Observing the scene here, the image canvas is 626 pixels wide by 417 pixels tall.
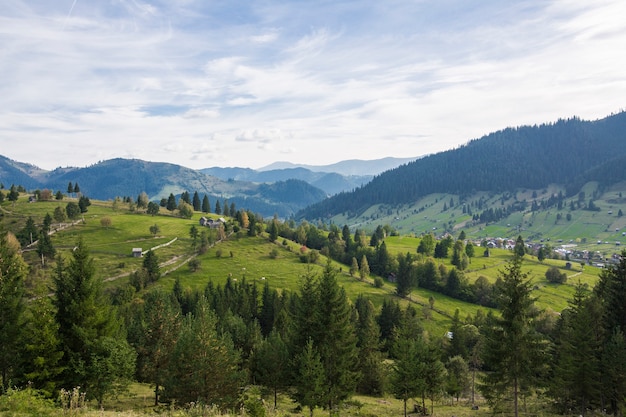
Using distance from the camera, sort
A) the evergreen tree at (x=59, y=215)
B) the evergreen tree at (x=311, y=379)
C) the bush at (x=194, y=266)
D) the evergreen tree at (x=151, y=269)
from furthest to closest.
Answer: the evergreen tree at (x=59, y=215)
the bush at (x=194, y=266)
the evergreen tree at (x=151, y=269)
the evergreen tree at (x=311, y=379)

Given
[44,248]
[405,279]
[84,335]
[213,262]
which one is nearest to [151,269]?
[213,262]

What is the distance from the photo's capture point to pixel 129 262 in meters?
141

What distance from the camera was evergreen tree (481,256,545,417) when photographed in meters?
37.1

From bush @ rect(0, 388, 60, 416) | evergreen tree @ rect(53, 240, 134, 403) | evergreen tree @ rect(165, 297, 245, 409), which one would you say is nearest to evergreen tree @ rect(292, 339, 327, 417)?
evergreen tree @ rect(165, 297, 245, 409)

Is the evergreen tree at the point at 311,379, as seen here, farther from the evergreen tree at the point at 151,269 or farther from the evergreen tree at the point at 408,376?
the evergreen tree at the point at 151,269

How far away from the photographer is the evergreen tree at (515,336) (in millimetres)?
37125

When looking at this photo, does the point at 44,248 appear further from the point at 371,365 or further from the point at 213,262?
the point at 371,365

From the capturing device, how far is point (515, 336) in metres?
36.8

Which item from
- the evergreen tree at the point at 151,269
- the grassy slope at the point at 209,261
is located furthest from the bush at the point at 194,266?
the evergreen tree at the point at 151,269

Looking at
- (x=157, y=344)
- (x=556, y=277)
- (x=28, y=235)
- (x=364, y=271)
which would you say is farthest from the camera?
(x=556, y=277)

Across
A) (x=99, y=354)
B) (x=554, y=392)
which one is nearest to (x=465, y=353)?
(x=554, y=392)

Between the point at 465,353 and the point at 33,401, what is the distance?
93.0 m

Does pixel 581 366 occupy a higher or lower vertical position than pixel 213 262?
higher

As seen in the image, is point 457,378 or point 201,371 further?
point 457,378
